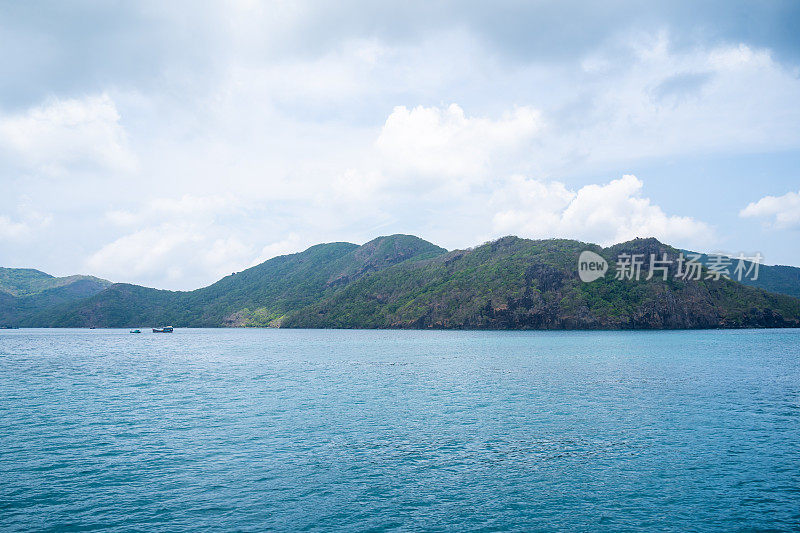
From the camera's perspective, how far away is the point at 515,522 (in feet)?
72.9

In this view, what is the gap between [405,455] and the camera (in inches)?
1284

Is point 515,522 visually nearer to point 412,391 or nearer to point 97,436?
point 97,436

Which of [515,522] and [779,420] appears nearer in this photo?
[515,522]

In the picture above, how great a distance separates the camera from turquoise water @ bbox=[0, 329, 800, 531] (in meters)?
23.2

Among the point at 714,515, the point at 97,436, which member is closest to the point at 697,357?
the point at 714,515

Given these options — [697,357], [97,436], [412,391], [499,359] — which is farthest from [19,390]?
[697,357]

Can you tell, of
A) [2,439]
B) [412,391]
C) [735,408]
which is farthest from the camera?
[412,391]

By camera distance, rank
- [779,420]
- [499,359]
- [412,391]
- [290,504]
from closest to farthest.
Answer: [290,504] → [779,420] → [412,391] → [499,359]

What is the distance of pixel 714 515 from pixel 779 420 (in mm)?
27066

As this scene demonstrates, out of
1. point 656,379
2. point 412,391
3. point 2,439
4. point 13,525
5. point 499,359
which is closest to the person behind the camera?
point 13,525

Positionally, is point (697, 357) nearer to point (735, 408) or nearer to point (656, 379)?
point (656, 379)

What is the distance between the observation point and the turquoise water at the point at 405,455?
76.0 feet

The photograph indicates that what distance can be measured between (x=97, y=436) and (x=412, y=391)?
110 ft

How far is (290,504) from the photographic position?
24.5 meters
